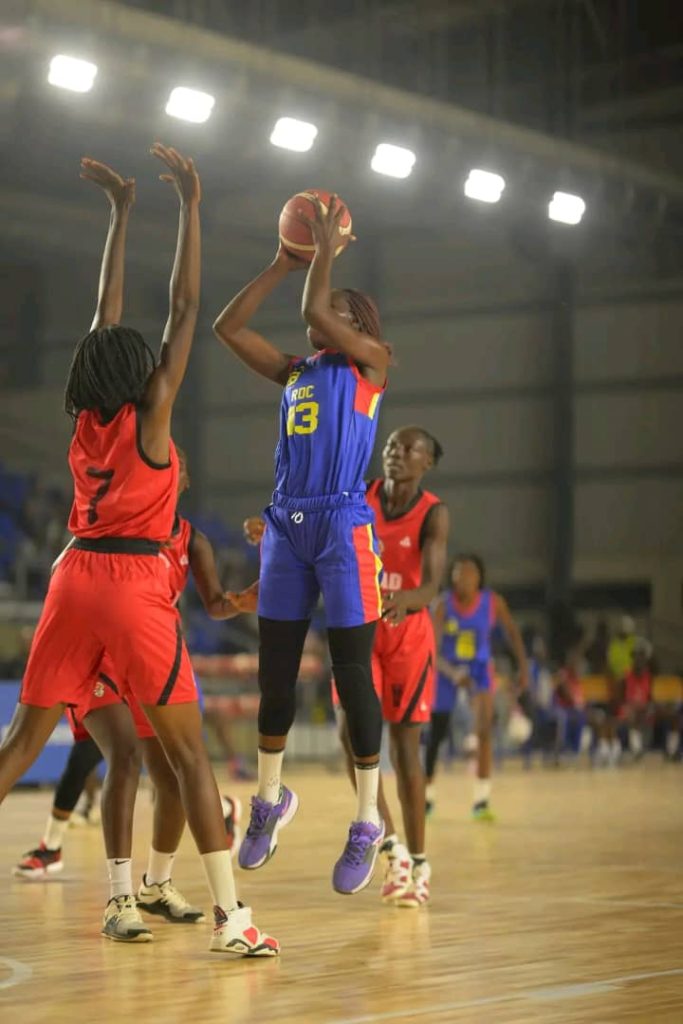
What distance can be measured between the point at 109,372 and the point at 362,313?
148 cm

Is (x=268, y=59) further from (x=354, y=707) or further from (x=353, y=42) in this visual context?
(x=354, y=707)

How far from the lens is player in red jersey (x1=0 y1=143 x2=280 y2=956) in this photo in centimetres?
478

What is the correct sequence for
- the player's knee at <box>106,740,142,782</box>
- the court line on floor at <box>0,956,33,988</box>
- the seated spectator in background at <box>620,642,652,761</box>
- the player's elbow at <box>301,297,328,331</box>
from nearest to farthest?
1. the court line on floor at <box>0,956,33,988</box>
2. the player's elbow at <box>301,297,328,331</box>
3. the player's knee at <box>106,740,142,782</box>
4. the seated spectator in background at <box>620,642,652,761</box>

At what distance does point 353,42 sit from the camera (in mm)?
22891

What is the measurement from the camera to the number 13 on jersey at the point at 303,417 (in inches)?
228

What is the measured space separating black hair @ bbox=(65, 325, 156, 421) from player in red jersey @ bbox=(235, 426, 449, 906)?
1.82 metres

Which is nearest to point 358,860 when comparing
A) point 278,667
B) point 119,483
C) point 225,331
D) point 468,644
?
point 278,667

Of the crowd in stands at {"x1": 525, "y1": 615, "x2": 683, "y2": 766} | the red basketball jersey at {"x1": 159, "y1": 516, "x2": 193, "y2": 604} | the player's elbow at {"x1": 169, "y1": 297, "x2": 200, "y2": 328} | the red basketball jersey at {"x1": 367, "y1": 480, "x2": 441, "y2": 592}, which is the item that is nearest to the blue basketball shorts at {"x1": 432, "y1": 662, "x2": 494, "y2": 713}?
the red basketball jersey at {"x1": 367, "y1": 480, "x2": 441, "y2": 592}

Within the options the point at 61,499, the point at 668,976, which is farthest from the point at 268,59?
the point at 668,976

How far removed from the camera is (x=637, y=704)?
2203cm

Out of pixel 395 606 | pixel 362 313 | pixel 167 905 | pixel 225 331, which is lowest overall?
pixel 167 905

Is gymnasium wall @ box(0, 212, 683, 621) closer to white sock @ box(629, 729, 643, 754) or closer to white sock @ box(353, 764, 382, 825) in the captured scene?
→ white sock @ box(629, 729, 643, 754)

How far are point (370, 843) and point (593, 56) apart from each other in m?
20.4

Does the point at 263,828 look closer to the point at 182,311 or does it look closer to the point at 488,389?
the point at 182,311
